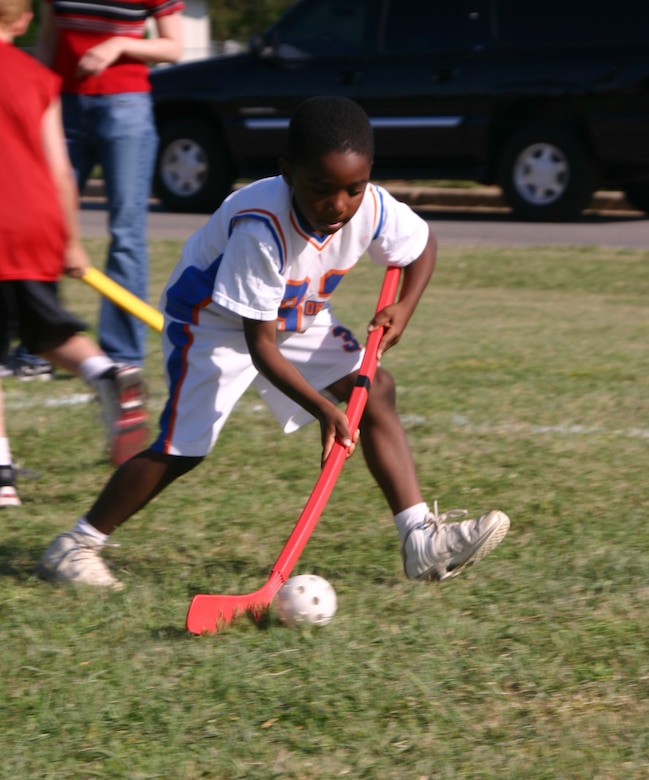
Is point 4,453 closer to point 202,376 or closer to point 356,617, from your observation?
point 202,376

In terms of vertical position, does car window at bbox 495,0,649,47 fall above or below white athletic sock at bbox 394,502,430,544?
above

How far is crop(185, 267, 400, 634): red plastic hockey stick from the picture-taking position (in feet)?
9.18

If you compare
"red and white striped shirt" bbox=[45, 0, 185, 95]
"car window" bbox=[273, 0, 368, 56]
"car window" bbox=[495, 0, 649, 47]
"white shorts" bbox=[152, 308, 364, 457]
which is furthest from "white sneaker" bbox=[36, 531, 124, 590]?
"car window" bbox=[273, 0, 368, 56]

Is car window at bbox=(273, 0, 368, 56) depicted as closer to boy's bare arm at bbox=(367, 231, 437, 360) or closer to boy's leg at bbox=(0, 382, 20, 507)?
boy's leg at bbox=(0, 382, 20, 507)

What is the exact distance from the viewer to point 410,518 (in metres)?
3.17

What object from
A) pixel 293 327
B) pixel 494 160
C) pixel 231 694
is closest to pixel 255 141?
pixel 494 160

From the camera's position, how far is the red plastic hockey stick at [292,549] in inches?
110

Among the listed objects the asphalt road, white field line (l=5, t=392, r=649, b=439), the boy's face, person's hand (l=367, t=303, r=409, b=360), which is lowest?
the asphalt road

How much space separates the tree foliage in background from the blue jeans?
2216cm

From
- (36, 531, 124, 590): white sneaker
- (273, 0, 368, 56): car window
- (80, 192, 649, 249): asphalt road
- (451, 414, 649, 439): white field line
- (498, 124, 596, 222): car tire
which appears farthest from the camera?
(273, 0, 368, 56): car window

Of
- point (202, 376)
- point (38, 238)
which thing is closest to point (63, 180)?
point (38, 238)

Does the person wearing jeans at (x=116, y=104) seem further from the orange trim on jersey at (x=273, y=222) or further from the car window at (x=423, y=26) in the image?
the car window at (x=423, y=26)

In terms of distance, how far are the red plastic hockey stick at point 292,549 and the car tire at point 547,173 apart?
7602 mm

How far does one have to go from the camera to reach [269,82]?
11.3m
